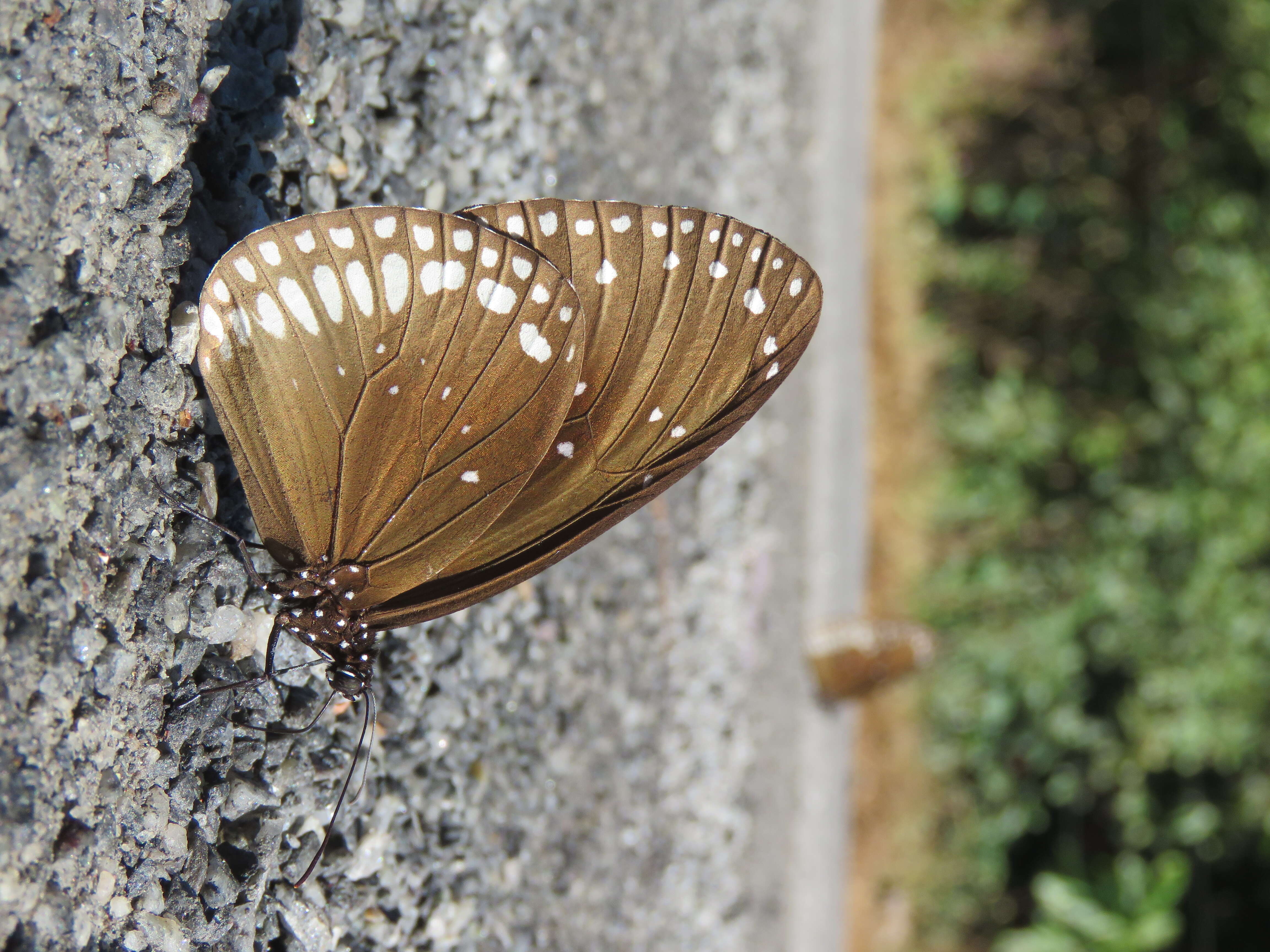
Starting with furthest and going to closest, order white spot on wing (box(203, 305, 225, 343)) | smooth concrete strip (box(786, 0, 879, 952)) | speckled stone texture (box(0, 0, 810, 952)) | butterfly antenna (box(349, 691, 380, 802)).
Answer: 1. smooth concrete strip (box(786, 0, 879, 952))
2. butterfly antenna (box(349, 691, 380, 802))
3. white spot on wing (box(203, 305, 225, 343))
4. speckled stone texture (box(0, 0, 810, 952))

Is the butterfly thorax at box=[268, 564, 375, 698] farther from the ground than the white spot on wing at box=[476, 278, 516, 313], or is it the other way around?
the white spot on wing at box=[476, 278, 516, 313]

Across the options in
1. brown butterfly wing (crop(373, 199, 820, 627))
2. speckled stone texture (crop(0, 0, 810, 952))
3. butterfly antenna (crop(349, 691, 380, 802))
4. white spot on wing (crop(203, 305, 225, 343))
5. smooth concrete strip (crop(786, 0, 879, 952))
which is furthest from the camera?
smooth concrete strip (crop(786, 0, 879, 952))

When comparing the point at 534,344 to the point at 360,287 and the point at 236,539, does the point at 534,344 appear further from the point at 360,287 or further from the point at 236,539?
the point at 236,539

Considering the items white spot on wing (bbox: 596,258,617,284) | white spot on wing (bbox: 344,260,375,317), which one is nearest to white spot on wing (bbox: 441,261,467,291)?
white spot on wing (bbox: 344,260,375,317)

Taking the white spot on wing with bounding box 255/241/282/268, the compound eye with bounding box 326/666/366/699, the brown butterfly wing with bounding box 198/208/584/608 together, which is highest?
the white spot on wing with bounding box 255/241/282/268

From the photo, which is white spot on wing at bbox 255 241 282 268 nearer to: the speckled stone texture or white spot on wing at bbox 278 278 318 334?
white spot on wing at bbox 278 278 318 334

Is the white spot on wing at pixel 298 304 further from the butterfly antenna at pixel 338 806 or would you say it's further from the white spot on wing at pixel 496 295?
the butterfly antenna at pixel 338 806

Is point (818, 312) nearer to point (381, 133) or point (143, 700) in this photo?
point (381, 133)

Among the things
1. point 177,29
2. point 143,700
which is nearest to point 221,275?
point 177,29
